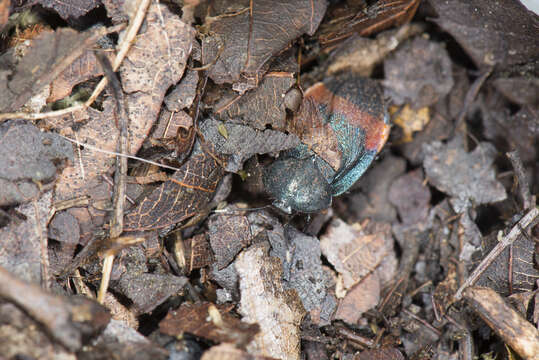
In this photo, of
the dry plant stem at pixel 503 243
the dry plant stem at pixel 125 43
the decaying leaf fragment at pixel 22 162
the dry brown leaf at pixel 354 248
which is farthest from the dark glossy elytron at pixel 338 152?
the decaying leaf fragment at pixel 22 162

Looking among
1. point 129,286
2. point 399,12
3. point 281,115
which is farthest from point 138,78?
point 399,12

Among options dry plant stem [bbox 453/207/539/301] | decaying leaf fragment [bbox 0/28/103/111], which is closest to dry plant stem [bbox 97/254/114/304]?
decaying leaf fragment [bbox 0/28/103/111]

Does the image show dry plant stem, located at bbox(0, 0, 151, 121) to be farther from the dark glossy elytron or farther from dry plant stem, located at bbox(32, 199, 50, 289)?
the dark glossy elytron

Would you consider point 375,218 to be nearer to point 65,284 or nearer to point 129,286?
point 129,286

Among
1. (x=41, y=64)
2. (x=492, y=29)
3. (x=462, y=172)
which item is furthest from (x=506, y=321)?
(x=41, y=64)

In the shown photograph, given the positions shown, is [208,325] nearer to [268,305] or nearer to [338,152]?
[268,305]

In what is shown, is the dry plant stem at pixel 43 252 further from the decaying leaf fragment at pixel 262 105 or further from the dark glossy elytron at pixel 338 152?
the dark glossy elytron at pixel 338 152
